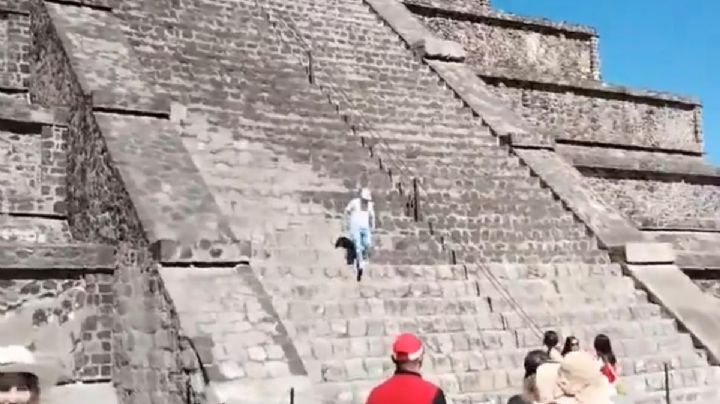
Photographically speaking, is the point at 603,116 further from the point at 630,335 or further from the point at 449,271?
the point at 449,271

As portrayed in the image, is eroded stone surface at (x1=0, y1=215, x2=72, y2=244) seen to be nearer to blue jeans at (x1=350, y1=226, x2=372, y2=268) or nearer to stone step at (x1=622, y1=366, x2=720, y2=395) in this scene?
blue jeans at (x1=350, y1=226, x2=372, y2=268)

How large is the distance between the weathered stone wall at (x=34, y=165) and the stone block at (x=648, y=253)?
6.60 m

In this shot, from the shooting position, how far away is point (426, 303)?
34.0ft

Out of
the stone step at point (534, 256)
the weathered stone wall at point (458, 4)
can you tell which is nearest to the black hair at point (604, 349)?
the stone step at point (534, 256)

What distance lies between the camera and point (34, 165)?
10.4 metres

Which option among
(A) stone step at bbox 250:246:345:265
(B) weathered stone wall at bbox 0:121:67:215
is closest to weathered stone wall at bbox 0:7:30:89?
(B) weathered stone wall at bbox 0:121:67:215

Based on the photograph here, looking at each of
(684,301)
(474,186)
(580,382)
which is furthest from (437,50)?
(580,382)

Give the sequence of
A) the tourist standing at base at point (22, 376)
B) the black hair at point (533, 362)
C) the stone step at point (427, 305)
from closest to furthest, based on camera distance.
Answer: the tourist standing at base at point (22, 376)
the black hair at point (533, 362)
the stone step at point (427, 305)

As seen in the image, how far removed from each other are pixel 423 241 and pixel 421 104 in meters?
3.24

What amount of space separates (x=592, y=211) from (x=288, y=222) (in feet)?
14.3

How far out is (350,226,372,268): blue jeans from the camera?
1029 cm

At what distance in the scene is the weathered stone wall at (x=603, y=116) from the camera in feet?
58.9

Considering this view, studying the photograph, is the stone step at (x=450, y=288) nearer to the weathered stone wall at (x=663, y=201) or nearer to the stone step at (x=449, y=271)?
the stone step at (x=449, y=271)

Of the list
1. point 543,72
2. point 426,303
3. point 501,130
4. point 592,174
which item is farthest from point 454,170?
point 543,72
